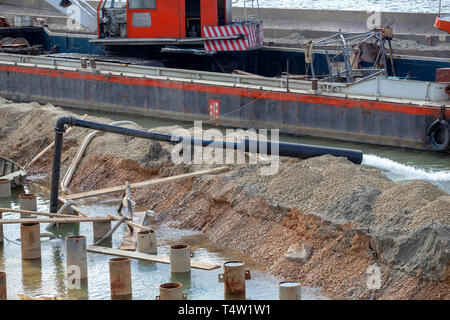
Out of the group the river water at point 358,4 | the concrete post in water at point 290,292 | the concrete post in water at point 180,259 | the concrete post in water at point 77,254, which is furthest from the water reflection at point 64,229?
the river water at point 358,4

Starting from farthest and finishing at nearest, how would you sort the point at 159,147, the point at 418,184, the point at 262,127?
the point at 262,127 → the point at 159,147 → the point at 418,184

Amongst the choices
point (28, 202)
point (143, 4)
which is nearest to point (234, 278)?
point (28, 202)

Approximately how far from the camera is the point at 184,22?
2917 centimetres

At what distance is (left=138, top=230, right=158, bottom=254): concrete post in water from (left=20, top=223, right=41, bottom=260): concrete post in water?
5.43ft

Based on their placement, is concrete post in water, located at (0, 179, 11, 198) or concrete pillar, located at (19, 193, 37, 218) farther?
concrete post in water, located at (0, 179, 11, 198)

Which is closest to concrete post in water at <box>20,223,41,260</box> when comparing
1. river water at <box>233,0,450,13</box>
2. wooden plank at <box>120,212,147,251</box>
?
wooden plank at <box>120,212,147,251</box>

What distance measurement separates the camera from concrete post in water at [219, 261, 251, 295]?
439 inches

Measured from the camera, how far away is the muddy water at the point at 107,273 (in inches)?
454

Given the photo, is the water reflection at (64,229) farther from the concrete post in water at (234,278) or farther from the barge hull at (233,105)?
the barge hull at (233,105)

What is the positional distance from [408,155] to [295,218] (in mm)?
10002

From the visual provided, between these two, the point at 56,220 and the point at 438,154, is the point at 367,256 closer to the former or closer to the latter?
the point at 56,220

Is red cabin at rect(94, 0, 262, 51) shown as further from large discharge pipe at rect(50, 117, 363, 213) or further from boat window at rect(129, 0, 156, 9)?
large discharge pipe at rect(50, 117, 363, 213)

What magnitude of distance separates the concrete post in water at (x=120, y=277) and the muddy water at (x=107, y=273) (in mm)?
176

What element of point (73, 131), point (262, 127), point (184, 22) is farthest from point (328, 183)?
point (184, 22)
